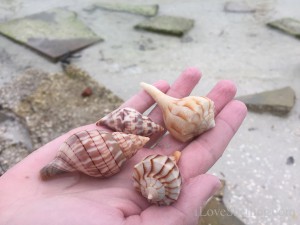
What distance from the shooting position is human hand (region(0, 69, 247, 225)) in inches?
52.6

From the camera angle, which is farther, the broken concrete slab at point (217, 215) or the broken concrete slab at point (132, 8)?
the broken concrete slab at point (132, 8)

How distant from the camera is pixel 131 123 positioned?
1883 millimetres

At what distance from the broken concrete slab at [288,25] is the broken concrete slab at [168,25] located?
67 centimetres

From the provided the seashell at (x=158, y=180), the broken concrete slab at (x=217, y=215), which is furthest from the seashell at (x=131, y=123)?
the broken concrete slab at (x=217, y=215)

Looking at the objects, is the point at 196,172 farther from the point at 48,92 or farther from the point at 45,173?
the point at 48,92

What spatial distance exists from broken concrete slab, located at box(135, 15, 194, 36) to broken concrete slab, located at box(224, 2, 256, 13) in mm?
464

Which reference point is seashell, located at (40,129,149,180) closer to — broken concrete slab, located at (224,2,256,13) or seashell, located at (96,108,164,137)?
seashell, located at (96,108,164,137)

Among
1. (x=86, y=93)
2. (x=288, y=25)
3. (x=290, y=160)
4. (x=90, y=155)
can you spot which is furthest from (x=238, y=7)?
(x=90, y=155)

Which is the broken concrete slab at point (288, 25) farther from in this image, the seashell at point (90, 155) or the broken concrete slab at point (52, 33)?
the seashell at point (90, 155)

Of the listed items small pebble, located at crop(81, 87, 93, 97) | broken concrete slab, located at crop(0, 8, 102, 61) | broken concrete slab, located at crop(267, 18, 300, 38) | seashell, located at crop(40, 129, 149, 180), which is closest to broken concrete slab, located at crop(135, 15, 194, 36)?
broken concrete slab, located at crop(0, 8, 102, 61)

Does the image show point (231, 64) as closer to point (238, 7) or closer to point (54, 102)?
point (238, 7)

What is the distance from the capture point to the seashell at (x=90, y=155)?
1.61 metres

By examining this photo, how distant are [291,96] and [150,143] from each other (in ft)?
3.54

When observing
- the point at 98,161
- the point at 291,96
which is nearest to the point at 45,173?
the point at 98,161
